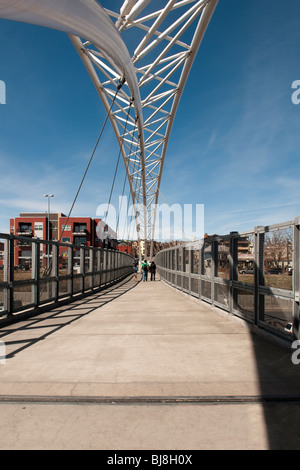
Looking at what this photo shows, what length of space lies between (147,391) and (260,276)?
3.54 m

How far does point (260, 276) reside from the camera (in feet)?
21.3

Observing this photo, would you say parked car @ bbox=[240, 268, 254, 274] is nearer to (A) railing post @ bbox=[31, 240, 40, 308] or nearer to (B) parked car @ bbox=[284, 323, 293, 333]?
(B) parked car @ bbox=[284, 323, 293, 333]

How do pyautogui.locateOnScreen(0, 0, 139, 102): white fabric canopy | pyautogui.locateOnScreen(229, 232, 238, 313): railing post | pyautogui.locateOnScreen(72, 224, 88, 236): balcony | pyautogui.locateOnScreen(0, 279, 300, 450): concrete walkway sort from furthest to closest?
pyautogui.locateOnScreen(72, 224, 88, 236): balcony, pyautogui.locateOnScreen(229, 232, 238, 313): railing post, pyautogui.locateOnScreen(0, 0, 139, 102): white fabric canopy, pyautogui.locateOnScreen(0, 279, 300, 450): concrete walkway

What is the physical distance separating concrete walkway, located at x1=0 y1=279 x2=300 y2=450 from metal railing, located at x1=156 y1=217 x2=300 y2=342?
0.46m

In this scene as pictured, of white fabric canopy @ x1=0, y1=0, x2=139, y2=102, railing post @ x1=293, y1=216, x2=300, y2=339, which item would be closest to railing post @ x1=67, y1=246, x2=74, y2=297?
white fabric canopy @ x1=0, y1=0, x2=139, y2=102

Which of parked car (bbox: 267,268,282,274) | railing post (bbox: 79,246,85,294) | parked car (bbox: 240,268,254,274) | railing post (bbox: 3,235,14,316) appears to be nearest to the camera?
parked car (bbox: 267,268,282,274)

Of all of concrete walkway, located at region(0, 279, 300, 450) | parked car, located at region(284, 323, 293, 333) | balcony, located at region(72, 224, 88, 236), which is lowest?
concrete walkway, located at region(0, 279, 300, 450)

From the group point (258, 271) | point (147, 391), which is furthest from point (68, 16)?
point (147, 391)

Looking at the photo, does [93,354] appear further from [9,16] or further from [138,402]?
[9,16]

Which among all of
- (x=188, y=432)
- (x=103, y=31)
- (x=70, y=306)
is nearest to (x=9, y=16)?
(x=103, y=31)

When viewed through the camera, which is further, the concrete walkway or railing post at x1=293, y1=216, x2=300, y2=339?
railing post at x1=293, y1=216, x2=300, y2=339

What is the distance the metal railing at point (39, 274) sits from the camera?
25.6ft

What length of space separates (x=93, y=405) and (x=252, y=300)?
443 cm

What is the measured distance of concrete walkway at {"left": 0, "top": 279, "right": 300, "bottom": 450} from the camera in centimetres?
281
